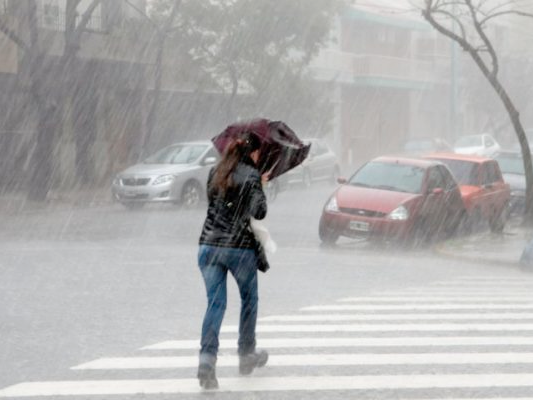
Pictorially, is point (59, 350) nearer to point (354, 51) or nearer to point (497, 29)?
point (354, 51)

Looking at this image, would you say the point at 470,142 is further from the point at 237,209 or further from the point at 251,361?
the point at 237,209

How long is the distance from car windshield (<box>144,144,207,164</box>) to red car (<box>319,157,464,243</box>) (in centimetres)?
778

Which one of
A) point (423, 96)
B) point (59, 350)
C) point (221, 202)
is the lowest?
point (423, 96)

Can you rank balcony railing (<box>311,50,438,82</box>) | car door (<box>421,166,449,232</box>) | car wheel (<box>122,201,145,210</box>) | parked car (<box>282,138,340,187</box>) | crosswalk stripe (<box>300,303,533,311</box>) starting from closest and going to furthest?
1. crosswalk stripe (<box>300,303,533,311</box>)
2. car door (<box>421,166,449,232</box>)
3. car wheel (<box>122,201,145,210</box>)
4. parked car (<box>282,138,340,187</box>)
5. balcony railing (<box>311,50,438,82</box>)

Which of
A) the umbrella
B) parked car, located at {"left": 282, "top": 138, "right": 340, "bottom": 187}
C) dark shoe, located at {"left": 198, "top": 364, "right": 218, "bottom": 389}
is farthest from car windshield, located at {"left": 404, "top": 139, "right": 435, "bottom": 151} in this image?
dark shoe, located at {"left": 198, "top": 364, "right": 218, "bottom": 389}

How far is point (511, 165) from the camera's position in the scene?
89.1 ft

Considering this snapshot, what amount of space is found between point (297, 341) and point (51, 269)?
6.00m

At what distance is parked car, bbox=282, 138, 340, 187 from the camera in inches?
1350

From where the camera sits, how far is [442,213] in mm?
19641

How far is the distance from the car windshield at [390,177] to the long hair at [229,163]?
39.1 feet

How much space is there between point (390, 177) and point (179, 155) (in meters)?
8.71

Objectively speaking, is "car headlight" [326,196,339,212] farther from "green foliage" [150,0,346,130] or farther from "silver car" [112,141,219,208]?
"green foliage" [150,0,346,130]

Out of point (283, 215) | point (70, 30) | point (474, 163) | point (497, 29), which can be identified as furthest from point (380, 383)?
point (497, 29)

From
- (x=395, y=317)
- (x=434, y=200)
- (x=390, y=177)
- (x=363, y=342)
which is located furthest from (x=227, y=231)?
(x=390, y=177)
